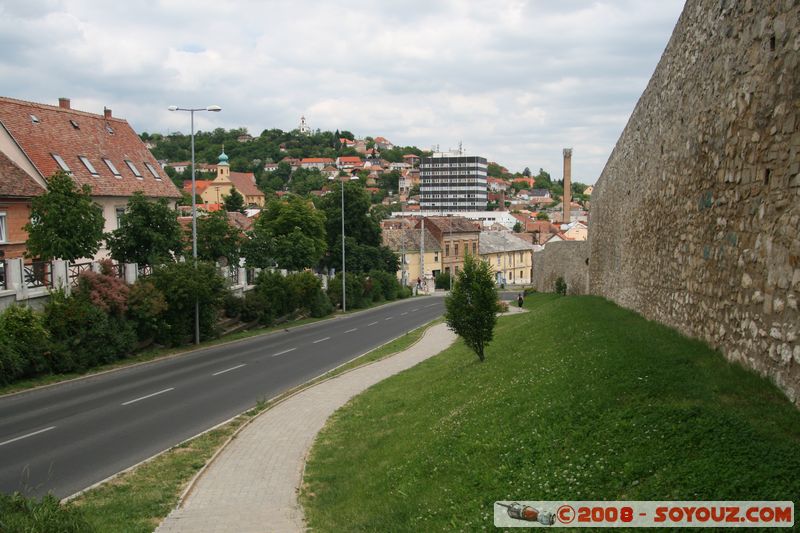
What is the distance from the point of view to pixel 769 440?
5809 mm

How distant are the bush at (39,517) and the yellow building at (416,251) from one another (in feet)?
242

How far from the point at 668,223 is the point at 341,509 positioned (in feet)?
26.9

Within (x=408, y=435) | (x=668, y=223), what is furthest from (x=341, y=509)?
(x=668, y=223)

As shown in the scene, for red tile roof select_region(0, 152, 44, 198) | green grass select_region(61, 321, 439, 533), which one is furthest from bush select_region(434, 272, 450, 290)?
green grass select_region(61, 321, 439, 533)

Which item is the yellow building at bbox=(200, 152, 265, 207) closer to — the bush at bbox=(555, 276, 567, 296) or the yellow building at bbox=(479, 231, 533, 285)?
the yellow building at bbox=(479, 231, 533, 285)

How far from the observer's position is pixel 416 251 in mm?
84500

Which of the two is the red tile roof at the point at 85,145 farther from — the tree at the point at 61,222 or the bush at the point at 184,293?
the bush at the point at 184,293

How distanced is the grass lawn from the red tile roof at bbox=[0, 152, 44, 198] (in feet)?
77.4

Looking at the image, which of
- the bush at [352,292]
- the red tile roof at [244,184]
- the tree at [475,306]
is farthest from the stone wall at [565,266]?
the red tile roof at [244,184]

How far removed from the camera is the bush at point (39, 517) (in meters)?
6.79

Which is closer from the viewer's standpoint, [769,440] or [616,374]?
[769,440]

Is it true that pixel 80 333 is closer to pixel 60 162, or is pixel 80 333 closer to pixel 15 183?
pixel 15 183

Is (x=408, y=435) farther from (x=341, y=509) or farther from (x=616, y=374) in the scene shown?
(x=616, y=374)

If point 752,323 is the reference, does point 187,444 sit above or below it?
below
